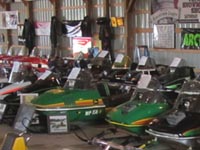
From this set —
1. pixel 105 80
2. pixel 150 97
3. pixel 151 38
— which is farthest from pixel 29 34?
pixel 150 97

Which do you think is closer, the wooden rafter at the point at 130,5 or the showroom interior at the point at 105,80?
the showroom interior at the point at 105,80

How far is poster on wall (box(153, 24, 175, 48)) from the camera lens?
36.5 ft

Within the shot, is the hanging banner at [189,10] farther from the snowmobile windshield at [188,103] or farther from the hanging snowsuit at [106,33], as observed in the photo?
the snowmobile windshield at [188,103]

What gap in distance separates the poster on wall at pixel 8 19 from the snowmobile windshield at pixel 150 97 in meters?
12.8

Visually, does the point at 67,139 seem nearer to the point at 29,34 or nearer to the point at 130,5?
the point at 130,5

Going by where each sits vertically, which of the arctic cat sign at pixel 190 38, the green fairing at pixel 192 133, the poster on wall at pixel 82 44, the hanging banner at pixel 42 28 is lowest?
the green fairing at pixel 192 133

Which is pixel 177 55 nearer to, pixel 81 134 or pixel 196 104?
pixel 81 134

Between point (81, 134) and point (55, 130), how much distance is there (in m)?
0.40

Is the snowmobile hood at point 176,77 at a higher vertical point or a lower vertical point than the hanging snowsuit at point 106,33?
lower

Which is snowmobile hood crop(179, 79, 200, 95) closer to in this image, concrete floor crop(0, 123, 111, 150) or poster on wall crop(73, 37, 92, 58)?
concrete floor crop(0, 123, 111, 150)

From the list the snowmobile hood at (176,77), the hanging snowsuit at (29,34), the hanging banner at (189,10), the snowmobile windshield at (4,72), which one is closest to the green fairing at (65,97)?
the snowmobile hood at (176,77)

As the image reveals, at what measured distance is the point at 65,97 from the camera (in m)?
6.75

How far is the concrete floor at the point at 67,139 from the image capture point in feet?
19.5

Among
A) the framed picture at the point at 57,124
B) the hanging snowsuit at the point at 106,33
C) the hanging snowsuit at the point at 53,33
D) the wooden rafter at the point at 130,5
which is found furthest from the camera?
the hanging snowsuit at the point at 53,33
